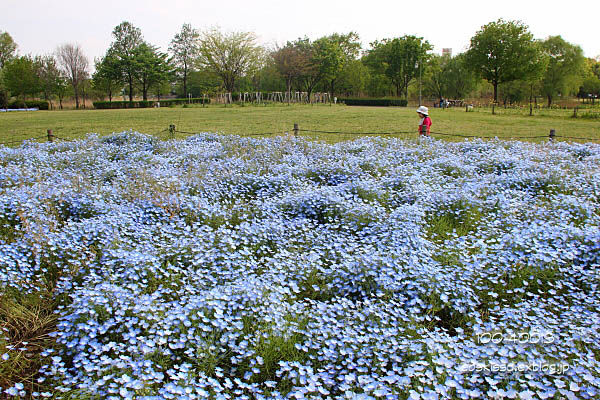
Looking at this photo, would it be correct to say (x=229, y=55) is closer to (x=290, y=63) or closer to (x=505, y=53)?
(x=290, y=63)

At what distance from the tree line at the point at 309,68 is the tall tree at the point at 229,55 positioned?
0.12 metres

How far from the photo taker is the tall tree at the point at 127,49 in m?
57.5

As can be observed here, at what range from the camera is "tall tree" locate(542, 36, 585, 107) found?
57.7 m

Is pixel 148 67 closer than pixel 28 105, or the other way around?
pixel 28 105

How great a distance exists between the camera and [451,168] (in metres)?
8.10

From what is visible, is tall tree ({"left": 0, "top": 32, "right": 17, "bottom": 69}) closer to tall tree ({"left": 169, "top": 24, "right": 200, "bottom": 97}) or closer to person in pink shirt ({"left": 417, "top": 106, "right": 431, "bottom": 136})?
tall tree ({"left": 169, "top": 24, "right": 200, "bottom": 97})

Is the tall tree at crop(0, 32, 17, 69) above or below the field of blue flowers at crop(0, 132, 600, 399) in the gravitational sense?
above

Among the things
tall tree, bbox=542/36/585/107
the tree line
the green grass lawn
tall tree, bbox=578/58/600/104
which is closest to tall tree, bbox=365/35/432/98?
the tree line

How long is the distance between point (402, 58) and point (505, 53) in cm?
1802

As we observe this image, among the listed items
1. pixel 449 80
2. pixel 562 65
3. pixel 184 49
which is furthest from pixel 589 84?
pixel 184 49

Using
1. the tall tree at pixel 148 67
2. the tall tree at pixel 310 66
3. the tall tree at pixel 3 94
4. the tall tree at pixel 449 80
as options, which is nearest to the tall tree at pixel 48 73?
the tall tree at pixel 3 94

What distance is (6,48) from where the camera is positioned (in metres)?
59.4

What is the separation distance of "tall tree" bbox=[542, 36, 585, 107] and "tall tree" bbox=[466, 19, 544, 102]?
12200 mm

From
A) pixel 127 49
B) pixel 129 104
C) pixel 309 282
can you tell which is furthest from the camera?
pixel 127 49
